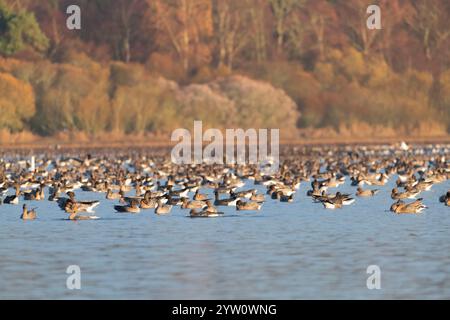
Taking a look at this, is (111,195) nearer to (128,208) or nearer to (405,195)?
(128,208)

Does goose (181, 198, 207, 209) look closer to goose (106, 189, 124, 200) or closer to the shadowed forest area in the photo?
goose (106, 189, 124, 200)

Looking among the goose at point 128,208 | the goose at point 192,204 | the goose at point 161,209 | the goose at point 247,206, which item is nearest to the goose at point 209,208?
the goose at point 161,209

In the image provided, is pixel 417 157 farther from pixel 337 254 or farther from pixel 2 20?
pixel 337 254

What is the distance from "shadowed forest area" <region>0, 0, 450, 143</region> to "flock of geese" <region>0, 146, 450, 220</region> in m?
10.9

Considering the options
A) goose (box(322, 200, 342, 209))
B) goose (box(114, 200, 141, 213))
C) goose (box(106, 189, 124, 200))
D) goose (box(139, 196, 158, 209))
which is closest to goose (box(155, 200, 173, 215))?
goose (box(114, 200, 141, 213))

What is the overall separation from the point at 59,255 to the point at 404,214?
39.4ft

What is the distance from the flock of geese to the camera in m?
38.4

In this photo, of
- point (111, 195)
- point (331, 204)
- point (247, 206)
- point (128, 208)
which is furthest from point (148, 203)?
point (331, 204)

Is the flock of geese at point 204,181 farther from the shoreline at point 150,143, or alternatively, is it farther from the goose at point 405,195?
the shoreline at point 150,143

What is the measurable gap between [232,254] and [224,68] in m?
64.5

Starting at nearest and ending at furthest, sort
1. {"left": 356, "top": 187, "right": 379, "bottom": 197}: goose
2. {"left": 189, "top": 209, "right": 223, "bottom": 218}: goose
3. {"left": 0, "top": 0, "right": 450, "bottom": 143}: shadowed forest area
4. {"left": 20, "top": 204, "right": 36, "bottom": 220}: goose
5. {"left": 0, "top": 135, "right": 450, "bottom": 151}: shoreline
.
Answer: {"left": 20, "top": 204, "right": 36, "bottom": 220}: goose → {"left": 189, "top": 209, "right": 223, "bottom": 218}: goose → {"left": 356, "top": 187, "right": 379, "bottom": 197}: goose → {"left": 0, "top": 135, "right": 450, "bottom": 151}: shoreline → {"left": 0, "top": 0, "right": 450, "bottom": 143}: shadowed forest area

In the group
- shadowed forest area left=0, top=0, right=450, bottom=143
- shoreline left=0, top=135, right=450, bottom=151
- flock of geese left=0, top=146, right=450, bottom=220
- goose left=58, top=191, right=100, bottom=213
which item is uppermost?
shadowed forest area left=0, top=0, right=450, bottom=143

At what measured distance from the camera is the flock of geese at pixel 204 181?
38438mm
